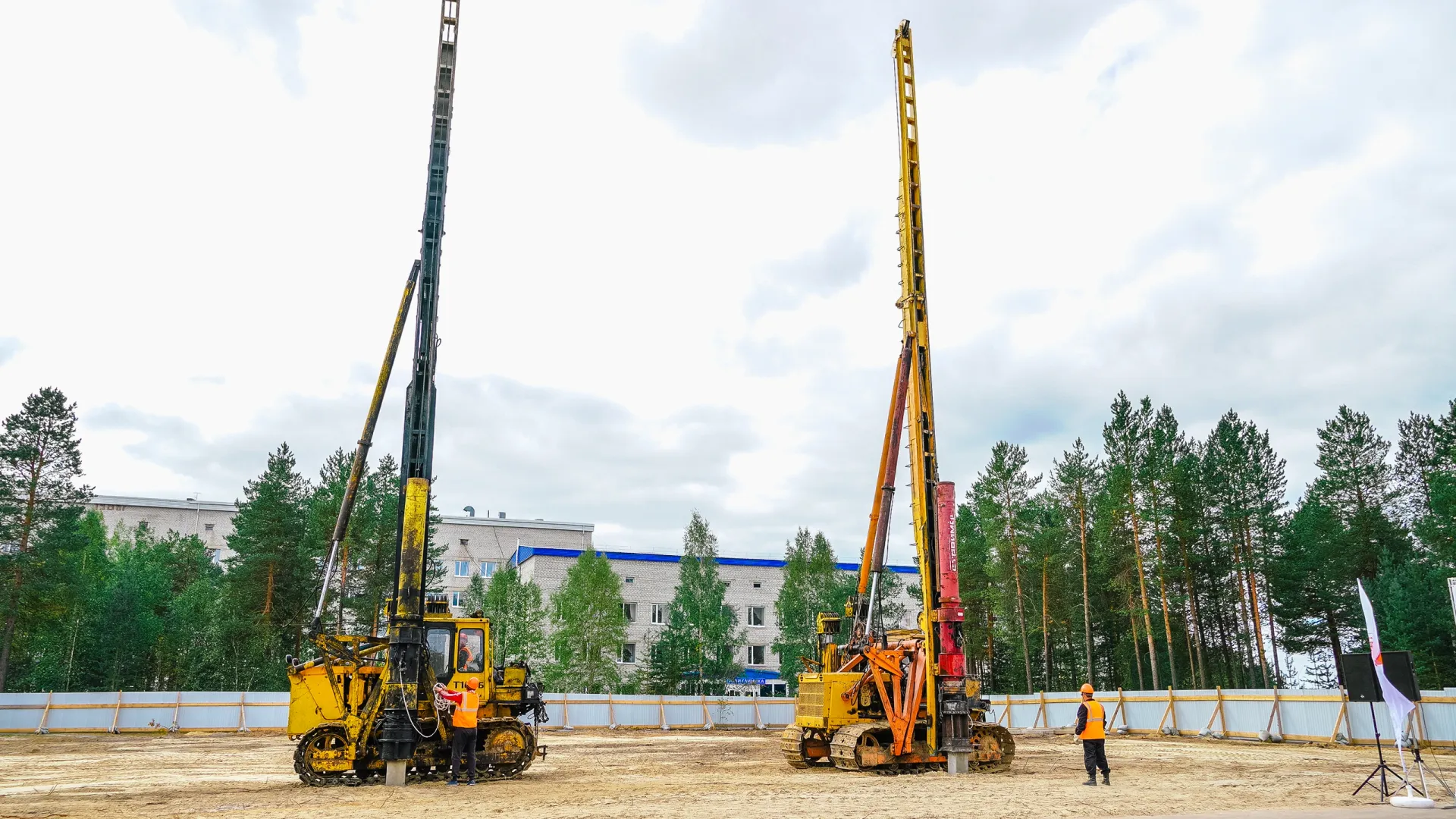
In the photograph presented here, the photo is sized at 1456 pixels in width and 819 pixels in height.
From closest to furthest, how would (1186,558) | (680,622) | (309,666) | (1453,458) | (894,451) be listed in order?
(309,666), (894,451), (1453,458), (1186,558), (680,622)

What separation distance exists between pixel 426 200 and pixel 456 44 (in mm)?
3768

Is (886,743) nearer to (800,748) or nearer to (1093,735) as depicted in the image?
(800,748)

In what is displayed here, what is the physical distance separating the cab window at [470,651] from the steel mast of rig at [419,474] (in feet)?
2.43

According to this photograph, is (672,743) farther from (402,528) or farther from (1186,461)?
(1186,461)

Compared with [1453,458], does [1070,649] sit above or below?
below

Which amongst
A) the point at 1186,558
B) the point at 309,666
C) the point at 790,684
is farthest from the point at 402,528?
the point at 790,684

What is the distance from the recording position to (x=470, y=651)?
19.4 metres

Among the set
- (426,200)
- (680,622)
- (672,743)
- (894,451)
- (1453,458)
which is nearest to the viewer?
(426,200)

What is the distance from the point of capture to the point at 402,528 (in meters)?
18.7

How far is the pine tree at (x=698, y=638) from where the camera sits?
57.9 meters

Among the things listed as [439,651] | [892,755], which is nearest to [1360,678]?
[892,755]

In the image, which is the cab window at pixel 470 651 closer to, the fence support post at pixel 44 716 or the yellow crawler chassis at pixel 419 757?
the yellow crawler chassis at pixel 419 757

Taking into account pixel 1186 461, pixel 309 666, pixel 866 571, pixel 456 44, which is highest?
pixel 456 44

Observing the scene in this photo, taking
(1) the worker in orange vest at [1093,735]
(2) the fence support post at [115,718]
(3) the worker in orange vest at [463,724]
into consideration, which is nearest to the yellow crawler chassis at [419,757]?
(3) the worker in orange vest at [463,724]
